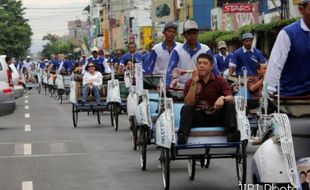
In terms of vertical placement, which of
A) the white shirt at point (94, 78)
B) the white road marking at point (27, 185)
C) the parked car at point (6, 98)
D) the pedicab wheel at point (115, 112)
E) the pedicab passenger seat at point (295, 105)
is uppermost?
the pedicab passenger seat at point (295, 105)

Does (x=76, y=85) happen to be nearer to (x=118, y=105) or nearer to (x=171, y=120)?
(x=118, y=105)

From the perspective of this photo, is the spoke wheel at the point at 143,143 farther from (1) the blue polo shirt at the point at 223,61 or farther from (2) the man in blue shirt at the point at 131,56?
(2) the man in blue shirt at the point at 131,56

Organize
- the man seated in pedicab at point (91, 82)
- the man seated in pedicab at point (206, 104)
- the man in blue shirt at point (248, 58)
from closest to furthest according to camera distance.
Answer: the man seated in pedicab at point (206, 104) → the man in blue shirt at point (248, 58) → the man seated in pedicab at point (91, 82)

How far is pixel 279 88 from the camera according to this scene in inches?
251

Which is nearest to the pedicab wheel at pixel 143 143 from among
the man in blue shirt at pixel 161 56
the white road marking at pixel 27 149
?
the man in blue shirt at pixel 161 56

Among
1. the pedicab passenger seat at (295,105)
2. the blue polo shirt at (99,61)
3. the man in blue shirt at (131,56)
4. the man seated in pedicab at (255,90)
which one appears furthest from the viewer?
the man in blue shirt at (131,56)

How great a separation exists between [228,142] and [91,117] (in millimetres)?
14740

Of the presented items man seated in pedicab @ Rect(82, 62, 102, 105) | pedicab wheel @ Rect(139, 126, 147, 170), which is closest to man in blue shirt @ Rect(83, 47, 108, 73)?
man seated in pedicab @ Rect(82, 62, 102, 105)

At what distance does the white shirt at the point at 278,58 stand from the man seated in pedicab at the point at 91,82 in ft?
44.4

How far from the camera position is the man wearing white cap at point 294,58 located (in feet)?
20.7

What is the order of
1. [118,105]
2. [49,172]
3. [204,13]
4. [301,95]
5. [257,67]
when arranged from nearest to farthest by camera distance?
[301,95] < [49,172] < [257,67] < [118,105] < [204,13]

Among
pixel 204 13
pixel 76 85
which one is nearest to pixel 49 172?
pixel 76 85

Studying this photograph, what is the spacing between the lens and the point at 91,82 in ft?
65.6

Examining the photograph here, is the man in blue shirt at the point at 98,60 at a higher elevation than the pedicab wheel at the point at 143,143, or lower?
higher
